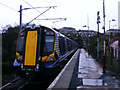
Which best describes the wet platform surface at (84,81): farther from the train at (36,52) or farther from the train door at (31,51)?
the train door at (31,51)

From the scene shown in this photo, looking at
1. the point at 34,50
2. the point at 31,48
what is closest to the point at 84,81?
the point at 34,50

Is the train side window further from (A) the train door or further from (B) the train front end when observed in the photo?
(A) the train door

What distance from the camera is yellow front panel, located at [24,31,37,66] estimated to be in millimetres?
6902

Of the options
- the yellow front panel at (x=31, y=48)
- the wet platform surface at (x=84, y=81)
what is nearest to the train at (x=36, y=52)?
the yellow front panel at (x=31, y=48)

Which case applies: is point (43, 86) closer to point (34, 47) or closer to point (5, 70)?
point (34, 47)

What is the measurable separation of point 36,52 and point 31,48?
0.32 m

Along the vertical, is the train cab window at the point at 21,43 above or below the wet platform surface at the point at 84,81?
above

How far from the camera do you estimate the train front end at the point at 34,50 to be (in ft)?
22.6

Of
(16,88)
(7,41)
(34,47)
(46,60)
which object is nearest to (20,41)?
(34,47)

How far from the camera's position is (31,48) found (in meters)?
7.07

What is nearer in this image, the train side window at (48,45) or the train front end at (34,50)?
the train front end at (34,50)

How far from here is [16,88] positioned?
24.9ft

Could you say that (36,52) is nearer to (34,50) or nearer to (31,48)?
(34,50)

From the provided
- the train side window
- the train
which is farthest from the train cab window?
the train side window
